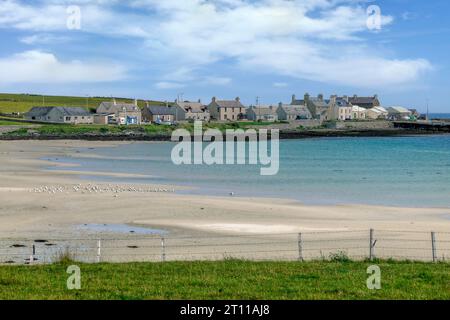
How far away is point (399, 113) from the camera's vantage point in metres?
181

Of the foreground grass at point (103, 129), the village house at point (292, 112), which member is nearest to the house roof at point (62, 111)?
the foreground grass at point (103, 129)

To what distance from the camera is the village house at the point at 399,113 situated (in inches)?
7073

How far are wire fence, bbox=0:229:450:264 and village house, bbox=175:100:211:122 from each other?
115m

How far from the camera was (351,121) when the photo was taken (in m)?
149

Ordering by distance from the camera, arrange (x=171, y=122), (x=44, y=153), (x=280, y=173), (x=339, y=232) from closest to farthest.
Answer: (x=339, y=232), (x=280, y=173), (x=44, y=153), (x=171, y=122)

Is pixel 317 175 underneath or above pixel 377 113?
underneath

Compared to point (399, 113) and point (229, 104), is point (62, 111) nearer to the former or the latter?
point (229, 104)

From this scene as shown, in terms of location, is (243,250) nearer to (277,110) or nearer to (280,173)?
(280,173)

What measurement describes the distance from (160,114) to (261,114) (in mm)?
23972

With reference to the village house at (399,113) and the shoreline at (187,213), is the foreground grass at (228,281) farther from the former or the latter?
the village house at (399,113)

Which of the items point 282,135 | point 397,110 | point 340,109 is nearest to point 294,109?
point 340,109
